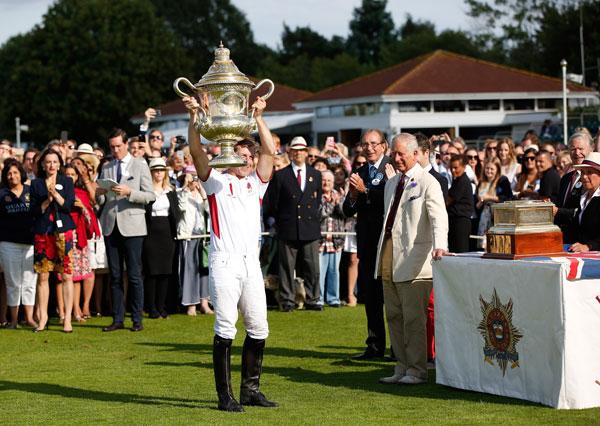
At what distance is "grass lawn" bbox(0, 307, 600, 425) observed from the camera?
29.8 ft

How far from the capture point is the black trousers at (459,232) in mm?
15625

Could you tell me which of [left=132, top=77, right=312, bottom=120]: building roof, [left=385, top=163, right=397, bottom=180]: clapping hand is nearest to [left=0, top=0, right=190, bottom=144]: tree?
[left=132, top=77, right=312, bottom=120]: building roof

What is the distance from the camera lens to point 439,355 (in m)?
10.4

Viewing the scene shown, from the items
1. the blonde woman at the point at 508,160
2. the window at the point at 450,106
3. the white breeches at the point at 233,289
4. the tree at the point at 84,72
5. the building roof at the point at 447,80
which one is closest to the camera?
the white breeches at the point at 233,289

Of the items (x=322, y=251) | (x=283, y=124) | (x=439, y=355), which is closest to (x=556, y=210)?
(x=439, y=355)

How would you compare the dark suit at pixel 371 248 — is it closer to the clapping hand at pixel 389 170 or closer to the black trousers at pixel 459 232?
the clapping hand at pixel 389 170

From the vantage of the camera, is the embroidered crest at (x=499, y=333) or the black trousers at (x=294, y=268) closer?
the embroidered crest at (x=499, y=333)

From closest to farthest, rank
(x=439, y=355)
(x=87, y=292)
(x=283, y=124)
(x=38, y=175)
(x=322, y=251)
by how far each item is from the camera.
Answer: (x=439, y=355), (x=38, y=175), (x=87, y=292), (x=322, y=251), (x=283, y=124)

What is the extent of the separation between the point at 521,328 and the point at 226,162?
2.74 metres

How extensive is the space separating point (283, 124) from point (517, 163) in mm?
53809

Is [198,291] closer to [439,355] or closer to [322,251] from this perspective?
[322,251]

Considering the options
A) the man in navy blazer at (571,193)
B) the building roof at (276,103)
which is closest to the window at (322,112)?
the building roof at (276,103)

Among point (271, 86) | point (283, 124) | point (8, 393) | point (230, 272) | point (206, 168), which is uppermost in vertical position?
point (283, 124)

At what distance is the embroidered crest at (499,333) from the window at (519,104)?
5989 cm
